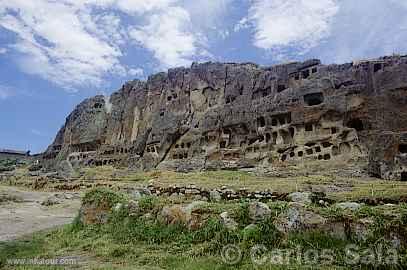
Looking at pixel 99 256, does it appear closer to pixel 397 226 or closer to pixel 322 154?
pixel 397 226

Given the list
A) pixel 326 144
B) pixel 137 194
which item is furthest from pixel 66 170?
pixel 137 194

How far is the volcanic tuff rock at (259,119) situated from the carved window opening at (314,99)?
101 millimetres

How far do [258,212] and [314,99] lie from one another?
113 feet

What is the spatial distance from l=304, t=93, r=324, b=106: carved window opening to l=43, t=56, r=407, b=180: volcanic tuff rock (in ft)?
0.33

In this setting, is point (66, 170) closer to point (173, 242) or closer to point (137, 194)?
point (137, 194)

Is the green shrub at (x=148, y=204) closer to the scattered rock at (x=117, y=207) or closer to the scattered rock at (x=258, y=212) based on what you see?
the scattered rock at (x=117, y=207)

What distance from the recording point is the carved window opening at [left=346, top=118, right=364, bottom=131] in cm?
3747

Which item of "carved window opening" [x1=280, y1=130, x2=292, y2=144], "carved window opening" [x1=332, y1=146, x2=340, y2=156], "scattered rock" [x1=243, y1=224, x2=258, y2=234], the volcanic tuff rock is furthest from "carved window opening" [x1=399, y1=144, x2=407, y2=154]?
"scattered rock" [x1=243, y1=224, x2=258, y2=234]

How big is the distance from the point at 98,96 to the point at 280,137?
149 ft

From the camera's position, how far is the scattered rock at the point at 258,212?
8170 millimetres

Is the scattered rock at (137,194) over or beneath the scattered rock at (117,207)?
over

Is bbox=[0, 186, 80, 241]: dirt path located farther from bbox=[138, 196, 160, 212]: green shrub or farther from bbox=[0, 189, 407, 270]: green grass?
bbox=[138, 196, 160, 212]: green shrub

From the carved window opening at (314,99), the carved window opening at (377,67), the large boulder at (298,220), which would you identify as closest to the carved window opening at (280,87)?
the carved window opening at (314,99)

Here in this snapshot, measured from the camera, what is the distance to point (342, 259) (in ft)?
22.1
